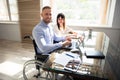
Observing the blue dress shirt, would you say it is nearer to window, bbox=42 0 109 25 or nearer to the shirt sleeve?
the shirt sleeve

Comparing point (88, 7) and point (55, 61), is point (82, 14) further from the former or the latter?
point (55, 61)

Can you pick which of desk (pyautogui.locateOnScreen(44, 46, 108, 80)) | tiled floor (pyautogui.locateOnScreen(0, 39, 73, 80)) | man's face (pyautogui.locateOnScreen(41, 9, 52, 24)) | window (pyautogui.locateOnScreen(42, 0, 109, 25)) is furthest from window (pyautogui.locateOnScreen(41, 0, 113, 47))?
desk (pyautogui.locateOnScreen(44, 46, 108, 80))

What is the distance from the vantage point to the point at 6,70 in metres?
2.44

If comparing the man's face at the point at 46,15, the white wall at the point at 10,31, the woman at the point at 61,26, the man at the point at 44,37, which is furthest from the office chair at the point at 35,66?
the white wall at the point at 10,31

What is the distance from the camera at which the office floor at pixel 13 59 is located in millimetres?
2273

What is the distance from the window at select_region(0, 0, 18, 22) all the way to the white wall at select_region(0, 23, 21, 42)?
0.81 ft

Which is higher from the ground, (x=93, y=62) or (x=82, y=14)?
(x=82, y=14)

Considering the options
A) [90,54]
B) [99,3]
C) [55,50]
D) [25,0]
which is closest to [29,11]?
[25,0]

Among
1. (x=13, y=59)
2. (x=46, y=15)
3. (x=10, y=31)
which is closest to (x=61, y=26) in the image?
(x=46, y=15)

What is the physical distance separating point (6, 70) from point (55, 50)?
1469 mm

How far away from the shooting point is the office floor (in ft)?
7.46

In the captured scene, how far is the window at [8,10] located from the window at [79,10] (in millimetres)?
1302

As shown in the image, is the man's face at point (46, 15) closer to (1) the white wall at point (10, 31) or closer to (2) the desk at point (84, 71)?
(2) the desk at point (84, 71)

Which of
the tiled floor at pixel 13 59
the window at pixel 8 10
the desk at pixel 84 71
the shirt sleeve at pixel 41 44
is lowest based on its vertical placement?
the tiled floor at pixel 13 59
